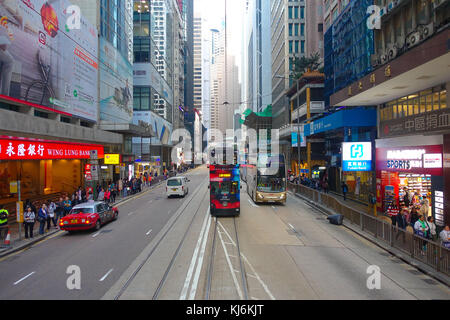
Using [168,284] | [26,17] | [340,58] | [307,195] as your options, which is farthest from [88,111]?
[168,284]

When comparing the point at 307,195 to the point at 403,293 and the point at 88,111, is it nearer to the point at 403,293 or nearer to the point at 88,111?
the point at 403,293

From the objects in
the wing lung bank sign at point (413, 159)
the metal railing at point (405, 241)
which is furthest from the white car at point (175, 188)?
the wing lung bank sign at point (413, 159)

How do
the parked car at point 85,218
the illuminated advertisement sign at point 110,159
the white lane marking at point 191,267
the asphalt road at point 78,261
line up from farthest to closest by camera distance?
the illuminated advertisement sign at point 110,159
the parked car at point 85,218
the asphalt road at point 78,261
the white lane marking at point 191,267

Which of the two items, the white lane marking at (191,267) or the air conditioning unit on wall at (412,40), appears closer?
the white lane marking at (191,267)

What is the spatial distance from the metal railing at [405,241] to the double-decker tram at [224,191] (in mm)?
6674

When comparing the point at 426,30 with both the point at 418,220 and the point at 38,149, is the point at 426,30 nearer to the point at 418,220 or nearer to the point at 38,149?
the point at 418,220

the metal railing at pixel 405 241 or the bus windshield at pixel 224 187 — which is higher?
the bus windshield at pixel 224 187

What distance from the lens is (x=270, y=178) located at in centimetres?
2420

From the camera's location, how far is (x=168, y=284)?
28.8 ft

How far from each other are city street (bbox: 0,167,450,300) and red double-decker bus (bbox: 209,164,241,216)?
1815 millimetres

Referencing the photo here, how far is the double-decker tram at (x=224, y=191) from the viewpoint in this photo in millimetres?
19781

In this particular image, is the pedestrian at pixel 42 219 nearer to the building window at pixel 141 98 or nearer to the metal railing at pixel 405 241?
the metal railing at pixel 405 241

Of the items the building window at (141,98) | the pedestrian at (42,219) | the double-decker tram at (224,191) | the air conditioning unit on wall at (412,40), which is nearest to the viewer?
the pedestrian at (42,219)
